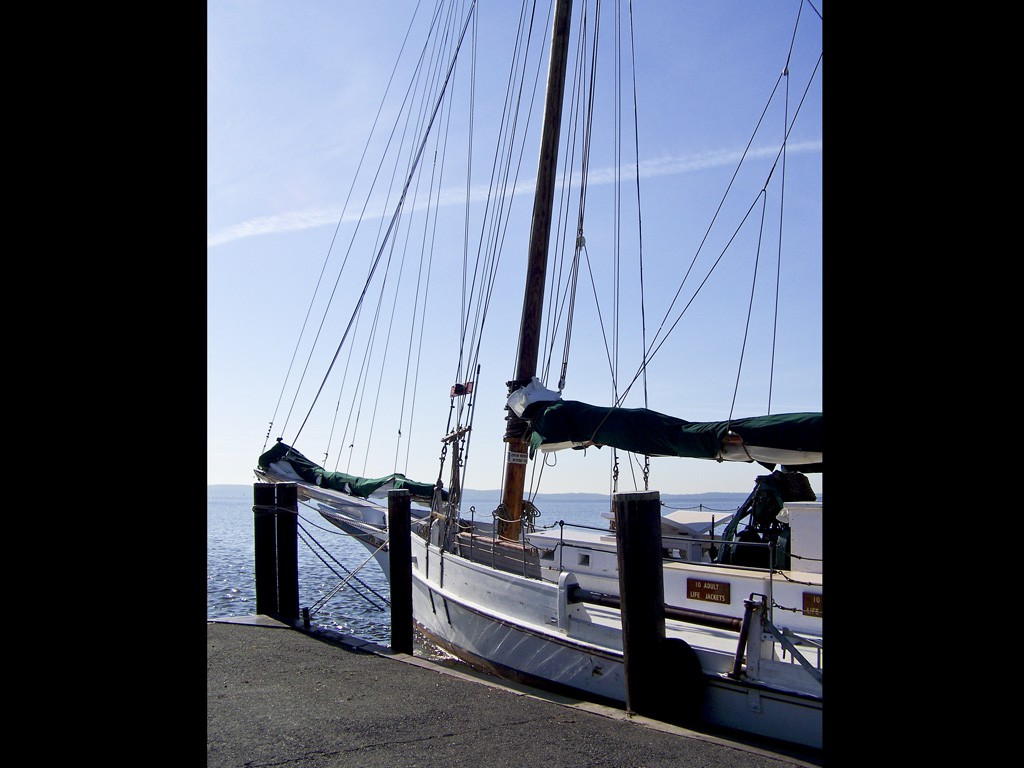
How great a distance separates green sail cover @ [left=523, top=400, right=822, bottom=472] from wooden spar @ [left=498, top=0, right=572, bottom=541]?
1.36 metres

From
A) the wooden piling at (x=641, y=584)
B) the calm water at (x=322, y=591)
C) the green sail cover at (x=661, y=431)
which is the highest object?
the green sail cover at (x=661, y=431)

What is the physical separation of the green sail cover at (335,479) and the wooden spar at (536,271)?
3.05m

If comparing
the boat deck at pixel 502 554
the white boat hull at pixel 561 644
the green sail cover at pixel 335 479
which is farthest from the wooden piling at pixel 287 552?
the green sail cover at pixel 335 479

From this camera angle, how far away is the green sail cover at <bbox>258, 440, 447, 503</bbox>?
16.9m

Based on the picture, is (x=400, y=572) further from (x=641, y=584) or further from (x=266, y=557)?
(x=641, y=584)

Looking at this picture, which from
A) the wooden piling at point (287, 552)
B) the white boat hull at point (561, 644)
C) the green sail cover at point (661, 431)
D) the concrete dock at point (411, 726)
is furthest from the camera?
the wooden piling at point (287, 552)

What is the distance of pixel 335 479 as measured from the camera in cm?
1723

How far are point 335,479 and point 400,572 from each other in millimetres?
9252

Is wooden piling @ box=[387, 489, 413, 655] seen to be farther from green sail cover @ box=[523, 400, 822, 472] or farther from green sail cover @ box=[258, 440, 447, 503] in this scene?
green sail cover @ box=[258, 440, 447, 503]

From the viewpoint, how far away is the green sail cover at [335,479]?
666 inches

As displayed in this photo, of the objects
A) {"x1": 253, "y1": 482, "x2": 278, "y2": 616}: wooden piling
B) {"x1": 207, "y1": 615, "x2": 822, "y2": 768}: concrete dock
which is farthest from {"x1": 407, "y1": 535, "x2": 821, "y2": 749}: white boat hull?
{"x1": 253, "y1": 482, "x2": 278, "y2": 616}: wooden piling

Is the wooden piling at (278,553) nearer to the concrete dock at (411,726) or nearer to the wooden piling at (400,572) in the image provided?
the wooden piling at (400,572)
